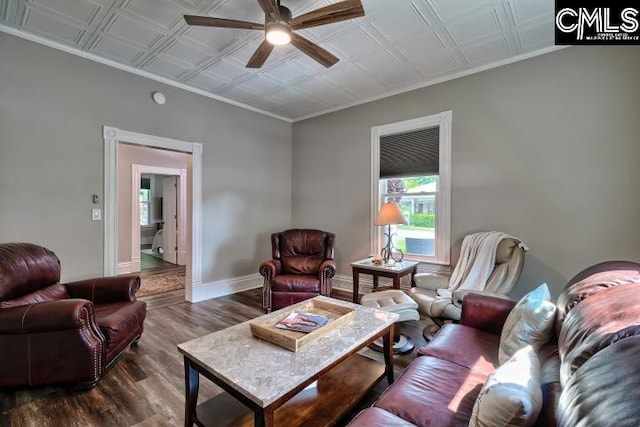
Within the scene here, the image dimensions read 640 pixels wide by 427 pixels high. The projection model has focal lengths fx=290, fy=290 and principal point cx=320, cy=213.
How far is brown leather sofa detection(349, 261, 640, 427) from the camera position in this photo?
68cm

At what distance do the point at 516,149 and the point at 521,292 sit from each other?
1559 millimetres

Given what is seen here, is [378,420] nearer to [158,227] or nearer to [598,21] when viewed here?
[598,21]

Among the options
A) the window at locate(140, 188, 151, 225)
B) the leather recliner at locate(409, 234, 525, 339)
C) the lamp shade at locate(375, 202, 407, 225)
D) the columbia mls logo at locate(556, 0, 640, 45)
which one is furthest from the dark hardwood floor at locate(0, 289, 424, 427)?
the window at locate(140, 188, 151, 225)

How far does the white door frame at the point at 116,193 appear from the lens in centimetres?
328

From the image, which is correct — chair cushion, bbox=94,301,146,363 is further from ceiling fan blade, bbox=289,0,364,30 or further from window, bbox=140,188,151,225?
window, bbox=140,188,151,225

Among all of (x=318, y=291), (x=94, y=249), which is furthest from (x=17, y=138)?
(x=318, y=291)

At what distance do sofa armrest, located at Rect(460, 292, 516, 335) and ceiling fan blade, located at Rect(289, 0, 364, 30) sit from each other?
7.16 feet

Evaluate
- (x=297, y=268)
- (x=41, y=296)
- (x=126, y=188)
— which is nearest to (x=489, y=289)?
(x=297, y=268)

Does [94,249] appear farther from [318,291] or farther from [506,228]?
[506,228]

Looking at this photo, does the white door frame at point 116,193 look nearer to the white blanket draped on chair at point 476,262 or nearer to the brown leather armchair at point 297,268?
the brown leather armchair at point 297,268

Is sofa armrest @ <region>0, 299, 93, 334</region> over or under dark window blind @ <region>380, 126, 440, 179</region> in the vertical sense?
under

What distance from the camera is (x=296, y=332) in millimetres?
1744

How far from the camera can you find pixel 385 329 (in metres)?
1.96

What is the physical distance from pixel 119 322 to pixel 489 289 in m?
3.26
